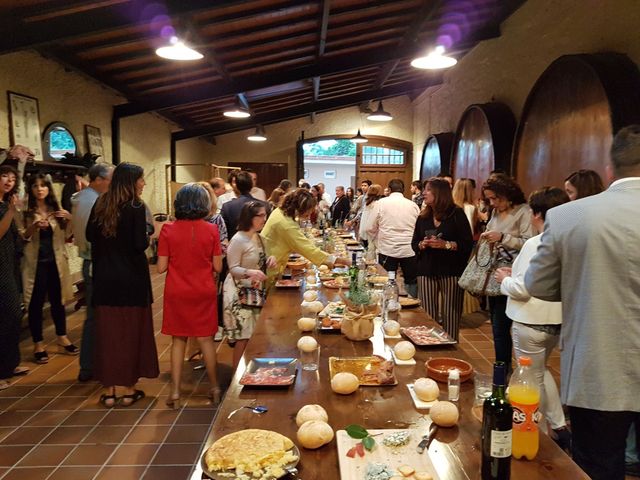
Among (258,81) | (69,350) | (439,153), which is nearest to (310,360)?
(69,350)

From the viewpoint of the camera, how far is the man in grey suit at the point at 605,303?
161cm

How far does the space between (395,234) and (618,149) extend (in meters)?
3.57

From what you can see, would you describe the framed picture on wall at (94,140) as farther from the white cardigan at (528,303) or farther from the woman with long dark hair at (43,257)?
the white cardigan at (528,303)

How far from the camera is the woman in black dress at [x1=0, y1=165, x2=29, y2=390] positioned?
353cm

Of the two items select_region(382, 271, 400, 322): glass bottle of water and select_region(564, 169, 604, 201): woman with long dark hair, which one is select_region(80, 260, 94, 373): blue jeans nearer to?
select_region(382, 271, 400, 322): glass bottle of water

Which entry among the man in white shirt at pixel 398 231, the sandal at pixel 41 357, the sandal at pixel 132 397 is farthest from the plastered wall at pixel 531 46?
the sandal at pixel 41 357

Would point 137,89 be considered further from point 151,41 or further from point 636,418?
point 636,418

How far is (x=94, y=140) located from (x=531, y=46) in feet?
17.7

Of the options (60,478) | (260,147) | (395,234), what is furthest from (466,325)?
(260,147)

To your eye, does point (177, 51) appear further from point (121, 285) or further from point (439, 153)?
point (439, 153)

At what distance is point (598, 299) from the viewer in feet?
5.35

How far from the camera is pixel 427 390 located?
159cm

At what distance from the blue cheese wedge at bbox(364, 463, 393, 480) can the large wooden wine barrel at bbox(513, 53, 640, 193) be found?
10.6 feet

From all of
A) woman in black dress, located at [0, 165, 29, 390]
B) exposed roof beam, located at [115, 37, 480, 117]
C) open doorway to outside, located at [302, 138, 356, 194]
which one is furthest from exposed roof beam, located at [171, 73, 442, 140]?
open doorway to outside, located at [302, 138, 356, 194]
